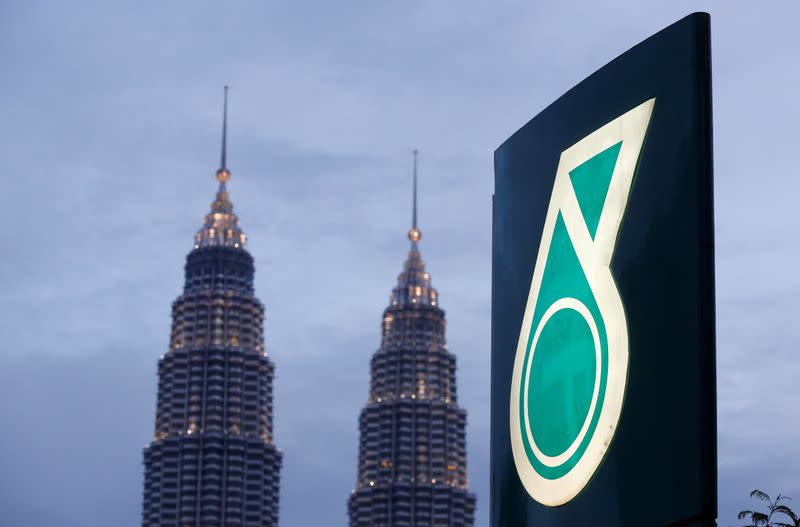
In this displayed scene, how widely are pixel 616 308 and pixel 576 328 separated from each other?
1.16 feet

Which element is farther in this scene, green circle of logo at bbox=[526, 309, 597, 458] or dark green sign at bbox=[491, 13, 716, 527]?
green circle of logo at bbox=[526, 309, 597, 458]

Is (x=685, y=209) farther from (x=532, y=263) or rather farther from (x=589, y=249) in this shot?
(x=532, y=263)

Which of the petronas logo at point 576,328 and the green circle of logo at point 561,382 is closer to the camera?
the petronas logo at point 576,328

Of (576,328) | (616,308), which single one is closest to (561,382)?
(576,328)

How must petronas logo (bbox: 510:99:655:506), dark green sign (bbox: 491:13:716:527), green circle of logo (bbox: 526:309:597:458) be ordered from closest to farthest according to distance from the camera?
dark green sign (bbox: 491:13:716:527) < petronas logo (bbox: 510:99:655:506) < green circle of logo (bbox: 526:309:597:458)

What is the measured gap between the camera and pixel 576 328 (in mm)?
7629

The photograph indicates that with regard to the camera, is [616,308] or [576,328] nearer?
[616,308]

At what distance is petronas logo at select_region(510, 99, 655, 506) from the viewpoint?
7.34m

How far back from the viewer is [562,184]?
8102 millimetres

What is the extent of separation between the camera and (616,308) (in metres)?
7.32

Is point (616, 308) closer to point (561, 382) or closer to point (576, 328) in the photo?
point (576, 328)

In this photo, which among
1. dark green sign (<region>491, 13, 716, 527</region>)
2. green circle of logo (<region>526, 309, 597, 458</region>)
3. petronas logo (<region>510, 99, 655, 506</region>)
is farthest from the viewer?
green circle of logo (<region>526, 309, 597, 458</region>)

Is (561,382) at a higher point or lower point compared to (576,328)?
lower

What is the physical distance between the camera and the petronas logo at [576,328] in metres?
7.34
